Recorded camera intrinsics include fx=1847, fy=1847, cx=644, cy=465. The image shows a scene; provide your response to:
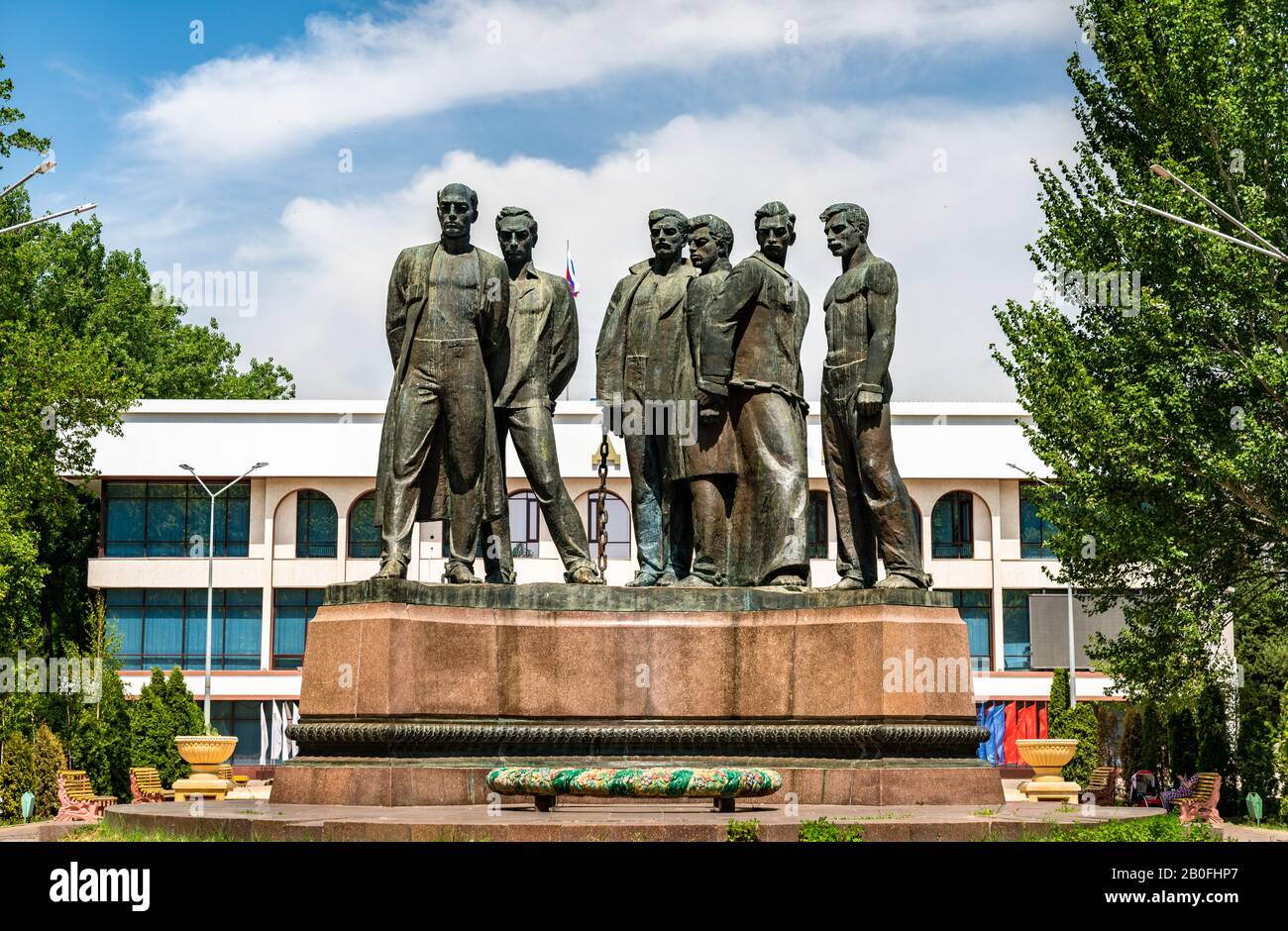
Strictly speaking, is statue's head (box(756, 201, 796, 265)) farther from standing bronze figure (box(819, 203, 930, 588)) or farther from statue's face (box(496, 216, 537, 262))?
statue's face (box(496, 216, 537, 262))

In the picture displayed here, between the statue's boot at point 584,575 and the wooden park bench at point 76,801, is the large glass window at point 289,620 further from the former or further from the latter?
the statue's boot at point 584,575

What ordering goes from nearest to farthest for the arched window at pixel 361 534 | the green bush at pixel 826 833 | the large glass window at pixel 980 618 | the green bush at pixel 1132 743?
the green bush at pixel 826 833, the green bush at pixel 1132 743, the arched window at pixel 361 534, the large glass window at pixel 980 618

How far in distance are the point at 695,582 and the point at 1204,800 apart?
58.4ft

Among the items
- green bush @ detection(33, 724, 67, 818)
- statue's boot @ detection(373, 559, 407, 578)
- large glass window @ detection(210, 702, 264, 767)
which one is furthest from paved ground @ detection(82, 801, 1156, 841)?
large glass window @ detection(210, 702, 264, 767)

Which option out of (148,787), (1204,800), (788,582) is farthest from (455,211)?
(148,787)

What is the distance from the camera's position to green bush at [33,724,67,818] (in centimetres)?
3653

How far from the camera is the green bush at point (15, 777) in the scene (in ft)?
119

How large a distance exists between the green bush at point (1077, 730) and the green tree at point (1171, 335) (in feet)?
32.6

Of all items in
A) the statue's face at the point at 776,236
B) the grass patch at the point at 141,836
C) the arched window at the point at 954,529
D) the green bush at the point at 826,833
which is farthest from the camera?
the arched window at the point at 954,529

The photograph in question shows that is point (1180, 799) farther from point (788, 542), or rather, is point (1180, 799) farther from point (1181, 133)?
point (788, 542)

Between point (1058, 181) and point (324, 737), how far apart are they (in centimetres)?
2087

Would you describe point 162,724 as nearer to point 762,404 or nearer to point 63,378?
point 63,378

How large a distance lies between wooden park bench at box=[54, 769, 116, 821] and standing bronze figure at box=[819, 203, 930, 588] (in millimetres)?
16119

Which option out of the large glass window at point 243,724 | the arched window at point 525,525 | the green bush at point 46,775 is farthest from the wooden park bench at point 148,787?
the large glass window at point 243,724
